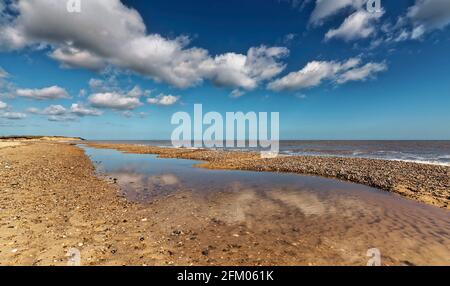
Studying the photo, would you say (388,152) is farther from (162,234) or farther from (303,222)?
(162,234)

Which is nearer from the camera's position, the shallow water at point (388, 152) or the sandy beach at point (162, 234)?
the sandy beach at point (162, 234)

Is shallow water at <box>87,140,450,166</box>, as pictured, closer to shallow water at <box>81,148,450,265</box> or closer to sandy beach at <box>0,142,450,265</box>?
shallow water at <box>81,148,450,265</box>

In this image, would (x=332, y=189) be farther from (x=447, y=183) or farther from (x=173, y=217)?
(x=173, y=217)

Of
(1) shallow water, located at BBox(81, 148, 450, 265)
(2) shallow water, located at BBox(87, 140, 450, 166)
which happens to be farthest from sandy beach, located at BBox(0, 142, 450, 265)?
(2) shallow water, located at BBox(87, 140, 450, 166)

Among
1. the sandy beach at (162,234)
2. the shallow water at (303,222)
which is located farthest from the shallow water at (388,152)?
the sandy beach at (162,234)

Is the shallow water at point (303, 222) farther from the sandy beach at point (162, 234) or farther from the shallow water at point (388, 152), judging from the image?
the shallow water at point (388, 152)

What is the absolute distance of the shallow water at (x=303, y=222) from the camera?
7754 millimetres

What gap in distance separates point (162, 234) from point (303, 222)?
6.17 metres

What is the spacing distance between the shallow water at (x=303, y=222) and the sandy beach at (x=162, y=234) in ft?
0.16

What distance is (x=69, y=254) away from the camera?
A: 7.13 meters

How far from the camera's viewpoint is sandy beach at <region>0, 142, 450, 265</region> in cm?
725

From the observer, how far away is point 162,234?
908 centimetres
